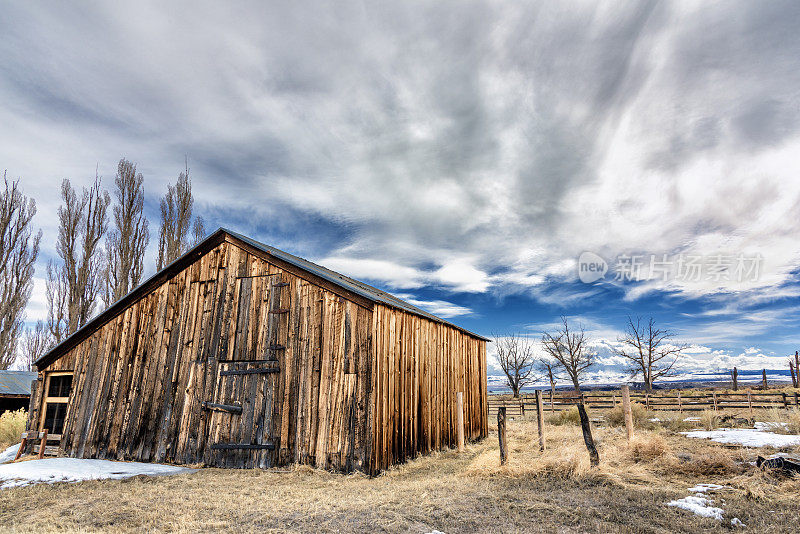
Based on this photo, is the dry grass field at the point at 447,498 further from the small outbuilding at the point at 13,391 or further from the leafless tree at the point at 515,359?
the leafless tree at the point at 515,359

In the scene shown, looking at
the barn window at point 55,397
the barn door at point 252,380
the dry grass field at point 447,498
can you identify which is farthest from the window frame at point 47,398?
the barn door at point 252,380

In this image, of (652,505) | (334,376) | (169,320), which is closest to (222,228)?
(169,320)

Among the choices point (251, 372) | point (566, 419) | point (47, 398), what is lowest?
point (566, 419)

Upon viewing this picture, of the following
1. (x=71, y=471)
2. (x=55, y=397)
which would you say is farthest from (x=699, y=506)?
(x=55, y=397)

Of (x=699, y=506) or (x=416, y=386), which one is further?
(x=416, y=386)

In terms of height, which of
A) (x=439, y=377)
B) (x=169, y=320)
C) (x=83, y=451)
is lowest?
(x=83, y=451)

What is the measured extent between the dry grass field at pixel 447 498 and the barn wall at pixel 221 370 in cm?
94

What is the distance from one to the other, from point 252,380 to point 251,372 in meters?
0.21

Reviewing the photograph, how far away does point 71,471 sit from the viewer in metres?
10.5

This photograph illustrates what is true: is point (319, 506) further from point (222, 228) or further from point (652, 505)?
point (222, 228)

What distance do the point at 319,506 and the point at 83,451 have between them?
10.0m

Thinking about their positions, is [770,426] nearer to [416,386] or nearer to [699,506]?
[699,506]

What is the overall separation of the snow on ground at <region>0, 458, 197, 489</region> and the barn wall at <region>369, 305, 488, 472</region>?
201 inches

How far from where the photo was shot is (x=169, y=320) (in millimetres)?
12930
